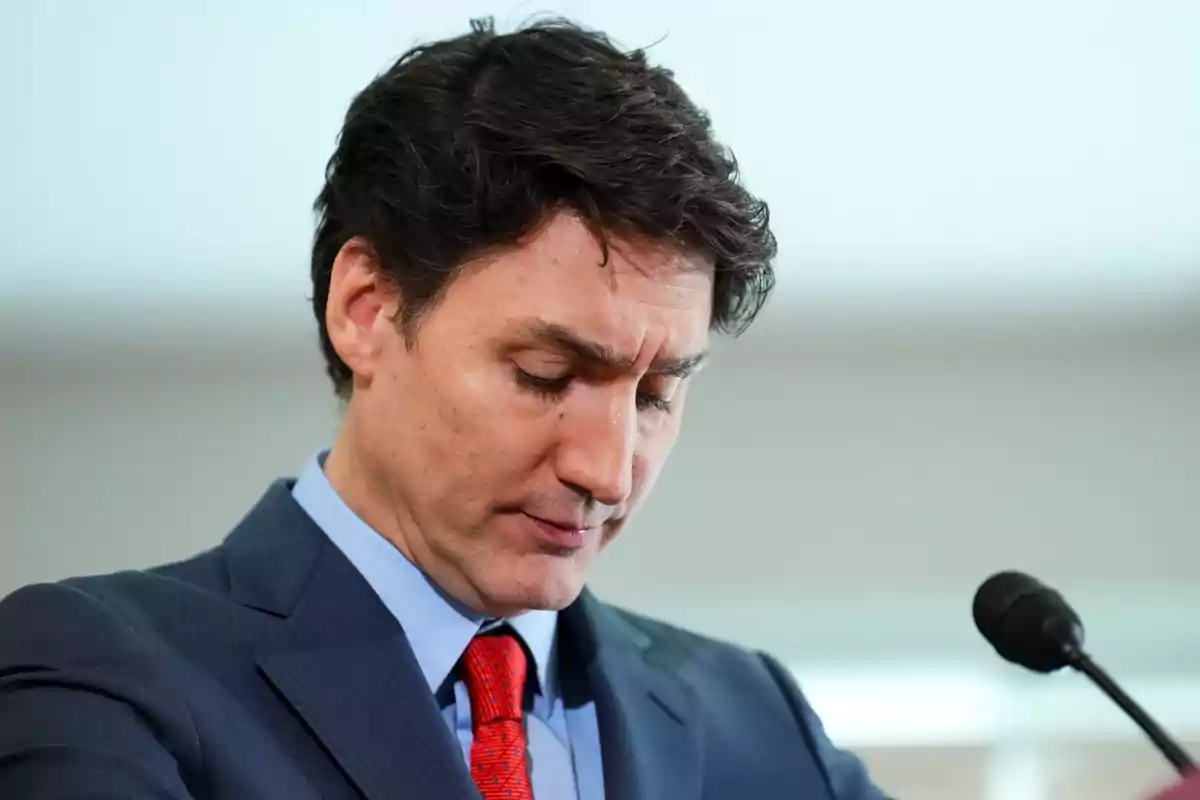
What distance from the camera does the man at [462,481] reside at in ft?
3.08

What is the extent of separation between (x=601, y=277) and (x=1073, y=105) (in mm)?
1029

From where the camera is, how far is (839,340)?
1959 millimetres

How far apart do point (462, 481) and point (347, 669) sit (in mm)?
160

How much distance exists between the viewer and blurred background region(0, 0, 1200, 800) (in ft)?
5.63

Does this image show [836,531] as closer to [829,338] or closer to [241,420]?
[829,338]

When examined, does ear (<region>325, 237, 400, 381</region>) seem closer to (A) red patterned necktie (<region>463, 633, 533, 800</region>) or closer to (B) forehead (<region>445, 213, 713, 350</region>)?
(B) forehead (<region>445, 213, 713, 350</region>)

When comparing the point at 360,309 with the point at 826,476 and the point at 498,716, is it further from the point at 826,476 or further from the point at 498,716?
the point at 826,476

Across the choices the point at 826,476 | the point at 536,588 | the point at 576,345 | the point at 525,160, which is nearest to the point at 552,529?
the point at 536,588

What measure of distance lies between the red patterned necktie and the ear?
24 centimetres

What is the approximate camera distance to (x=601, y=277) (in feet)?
3.26

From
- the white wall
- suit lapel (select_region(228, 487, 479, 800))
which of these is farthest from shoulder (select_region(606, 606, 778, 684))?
the white wall

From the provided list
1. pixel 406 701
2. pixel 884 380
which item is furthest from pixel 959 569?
pixel 406 701

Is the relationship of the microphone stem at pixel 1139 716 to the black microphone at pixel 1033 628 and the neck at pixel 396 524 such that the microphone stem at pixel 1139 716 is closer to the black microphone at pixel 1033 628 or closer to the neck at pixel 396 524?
the black microphone at pixel 1033 628

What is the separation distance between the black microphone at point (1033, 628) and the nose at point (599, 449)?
28 centimetres
